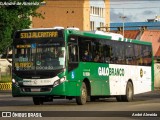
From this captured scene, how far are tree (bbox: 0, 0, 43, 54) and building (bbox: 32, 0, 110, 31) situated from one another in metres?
57.1

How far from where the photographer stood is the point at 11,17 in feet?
198

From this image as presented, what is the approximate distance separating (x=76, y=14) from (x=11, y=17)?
61.9 m

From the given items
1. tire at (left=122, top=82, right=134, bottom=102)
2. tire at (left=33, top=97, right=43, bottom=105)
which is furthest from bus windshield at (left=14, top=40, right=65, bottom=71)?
tire at (left=122, top=82, right=134, bottom=102)

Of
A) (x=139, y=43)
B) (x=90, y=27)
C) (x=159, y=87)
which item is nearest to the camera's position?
(x=139, y=43)

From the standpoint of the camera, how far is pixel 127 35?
4267 inches

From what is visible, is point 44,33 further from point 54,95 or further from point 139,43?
point 139,43

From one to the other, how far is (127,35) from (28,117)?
3508 inches

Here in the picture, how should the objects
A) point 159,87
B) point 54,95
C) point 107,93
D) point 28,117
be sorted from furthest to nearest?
point 159,87
point 107,93
point 54,95
point 28,117

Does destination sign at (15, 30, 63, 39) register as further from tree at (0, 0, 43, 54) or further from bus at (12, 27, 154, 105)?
tree at (0, 0, 43, 54)

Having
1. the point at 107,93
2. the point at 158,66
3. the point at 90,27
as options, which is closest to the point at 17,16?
the point at 158,66

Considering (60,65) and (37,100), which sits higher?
(60,65)

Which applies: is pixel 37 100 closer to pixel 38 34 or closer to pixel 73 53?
pixel 73 53

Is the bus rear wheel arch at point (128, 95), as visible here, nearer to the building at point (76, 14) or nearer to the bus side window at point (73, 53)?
the bus side window at point (73, 53)

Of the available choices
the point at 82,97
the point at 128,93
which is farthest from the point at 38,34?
the point at 128,93
